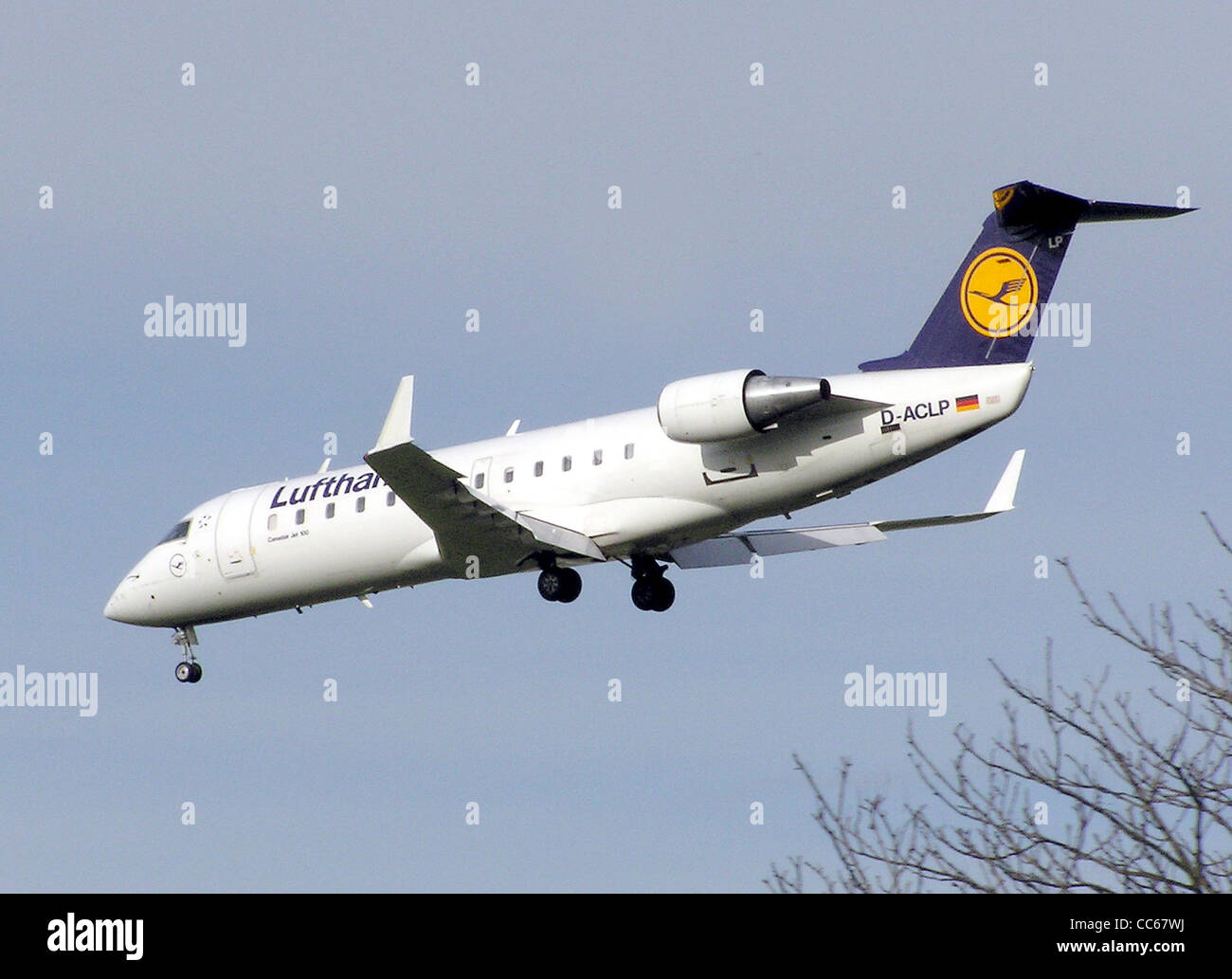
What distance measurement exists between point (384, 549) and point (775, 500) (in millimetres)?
6279

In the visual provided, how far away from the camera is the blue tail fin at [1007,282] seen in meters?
22.5

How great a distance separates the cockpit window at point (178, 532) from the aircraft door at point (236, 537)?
0.79m

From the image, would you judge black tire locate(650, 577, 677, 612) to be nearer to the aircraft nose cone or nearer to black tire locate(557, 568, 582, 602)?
black tire locate(557, 568, 582, 602)

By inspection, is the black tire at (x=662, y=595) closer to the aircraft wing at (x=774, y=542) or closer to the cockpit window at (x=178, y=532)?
the aircraft wing at (x=774, y=542)

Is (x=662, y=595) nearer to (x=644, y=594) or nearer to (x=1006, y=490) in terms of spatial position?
(x=644, y=594)

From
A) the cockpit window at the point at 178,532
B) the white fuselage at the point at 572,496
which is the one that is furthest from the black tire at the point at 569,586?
the cockpit window at the point at 178,532

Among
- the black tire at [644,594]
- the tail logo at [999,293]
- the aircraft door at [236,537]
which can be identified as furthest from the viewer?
the aircraft door at [236,537]

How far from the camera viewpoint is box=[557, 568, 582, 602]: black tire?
82.6 feet

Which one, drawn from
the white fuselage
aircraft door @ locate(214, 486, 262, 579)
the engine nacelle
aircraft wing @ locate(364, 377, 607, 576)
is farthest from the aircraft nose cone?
the engine nacelle

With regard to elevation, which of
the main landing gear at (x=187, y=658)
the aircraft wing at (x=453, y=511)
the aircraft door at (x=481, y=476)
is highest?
the aircraft door at (x=481, y=476)

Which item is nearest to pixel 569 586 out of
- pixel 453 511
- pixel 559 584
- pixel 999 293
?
pixel 559 584

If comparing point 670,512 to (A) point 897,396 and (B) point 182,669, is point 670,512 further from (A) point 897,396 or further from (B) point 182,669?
(B) point 182,669
